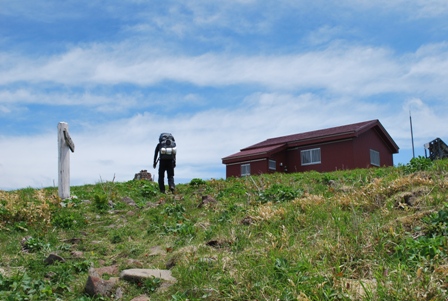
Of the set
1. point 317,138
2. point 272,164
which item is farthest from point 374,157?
point 272,164

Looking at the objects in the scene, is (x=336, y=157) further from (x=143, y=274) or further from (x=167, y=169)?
(x=143, y=274)

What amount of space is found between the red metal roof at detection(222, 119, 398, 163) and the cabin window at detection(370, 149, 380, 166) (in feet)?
5.78

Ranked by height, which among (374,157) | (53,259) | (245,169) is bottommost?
(53,259)

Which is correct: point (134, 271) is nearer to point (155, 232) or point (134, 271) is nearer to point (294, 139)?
point (155, 232)

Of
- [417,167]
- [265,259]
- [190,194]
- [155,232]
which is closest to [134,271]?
[265,259]

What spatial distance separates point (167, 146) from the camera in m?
15.2

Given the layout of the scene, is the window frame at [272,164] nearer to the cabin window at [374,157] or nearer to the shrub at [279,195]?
the cabin window at [374,157]

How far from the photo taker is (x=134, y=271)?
7.00 m

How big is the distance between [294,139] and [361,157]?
16.2ft

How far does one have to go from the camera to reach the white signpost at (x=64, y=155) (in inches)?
549

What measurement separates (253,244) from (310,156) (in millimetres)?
26047

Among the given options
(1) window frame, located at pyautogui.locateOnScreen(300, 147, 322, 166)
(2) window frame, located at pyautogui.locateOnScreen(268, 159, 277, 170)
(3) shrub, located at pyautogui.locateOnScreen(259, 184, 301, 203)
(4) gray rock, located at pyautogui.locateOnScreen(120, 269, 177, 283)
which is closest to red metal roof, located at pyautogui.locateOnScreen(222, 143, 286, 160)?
(2) window frame, located at pyautogui.locateOnScreen(268, 159, 277, 170)

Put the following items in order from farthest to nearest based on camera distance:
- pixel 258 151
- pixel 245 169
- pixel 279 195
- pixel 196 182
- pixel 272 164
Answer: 1. pixel 245 169
2. pixel 258 151
3. pixel 272 164
4. pixel 196 182
5. pixel 279 195

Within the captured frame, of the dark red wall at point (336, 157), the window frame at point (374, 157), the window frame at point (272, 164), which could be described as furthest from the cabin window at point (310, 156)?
the window frame at point (374, 157)
